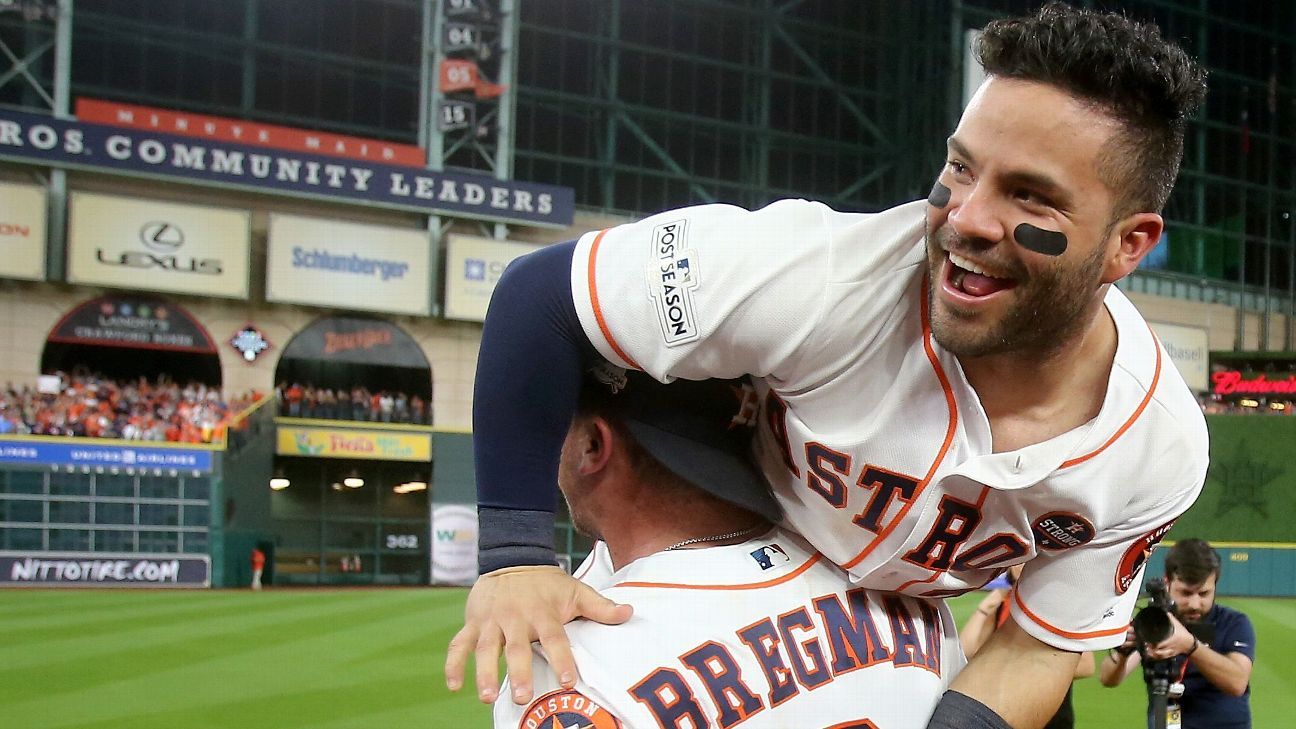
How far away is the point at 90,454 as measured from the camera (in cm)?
1891

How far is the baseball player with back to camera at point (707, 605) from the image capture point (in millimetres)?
1600

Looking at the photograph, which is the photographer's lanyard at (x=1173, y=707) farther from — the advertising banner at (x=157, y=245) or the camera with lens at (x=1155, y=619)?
the advertising banner at (x=157, y=245)

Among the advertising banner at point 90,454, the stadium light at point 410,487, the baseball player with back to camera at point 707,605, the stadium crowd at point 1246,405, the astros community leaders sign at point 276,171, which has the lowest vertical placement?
the stadium light at point 410,487

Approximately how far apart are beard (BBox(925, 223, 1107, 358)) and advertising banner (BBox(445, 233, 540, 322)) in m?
24.0

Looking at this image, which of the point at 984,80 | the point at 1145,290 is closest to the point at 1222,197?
the point at 1145,290

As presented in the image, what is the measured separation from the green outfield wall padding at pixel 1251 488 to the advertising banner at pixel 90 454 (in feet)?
63.2

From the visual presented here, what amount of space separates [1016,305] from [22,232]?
24.3m

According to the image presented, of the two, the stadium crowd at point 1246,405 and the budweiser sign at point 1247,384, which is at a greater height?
the budweiser sign at point 1247,384

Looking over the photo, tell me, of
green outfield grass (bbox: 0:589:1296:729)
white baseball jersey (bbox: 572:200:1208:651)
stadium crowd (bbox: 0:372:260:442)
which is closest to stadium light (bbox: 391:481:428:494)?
stadium crowd (bbox: 0:372:260:442)

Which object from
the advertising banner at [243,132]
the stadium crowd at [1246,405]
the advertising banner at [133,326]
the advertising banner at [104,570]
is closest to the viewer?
the advertising banner at [104,570]

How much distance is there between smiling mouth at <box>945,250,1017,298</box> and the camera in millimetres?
1686

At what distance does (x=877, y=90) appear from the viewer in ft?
109

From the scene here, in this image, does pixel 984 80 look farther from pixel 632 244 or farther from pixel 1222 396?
pixel 1222 396

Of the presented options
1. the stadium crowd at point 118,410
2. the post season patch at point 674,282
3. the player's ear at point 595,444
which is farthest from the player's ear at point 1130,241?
the stadium crowd at point 118,410
